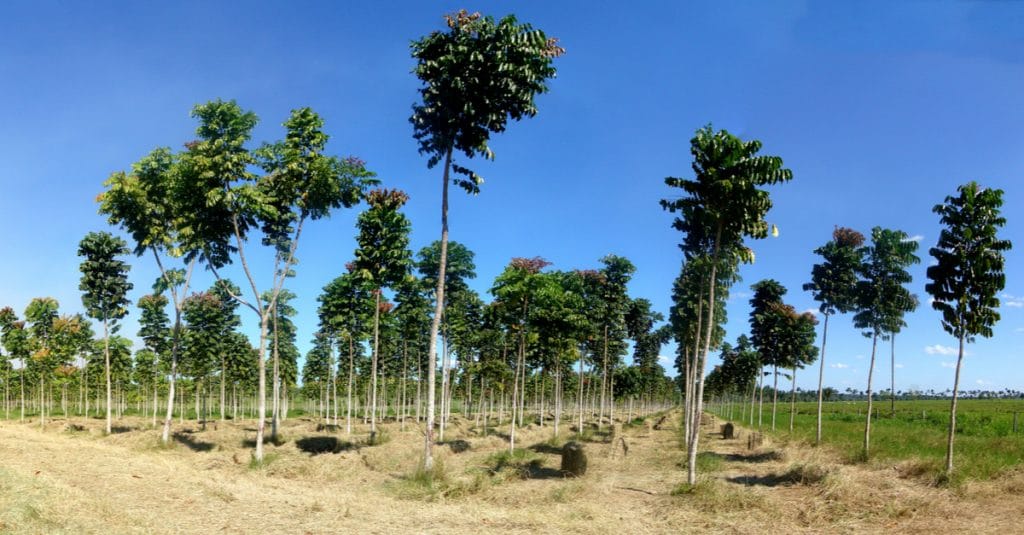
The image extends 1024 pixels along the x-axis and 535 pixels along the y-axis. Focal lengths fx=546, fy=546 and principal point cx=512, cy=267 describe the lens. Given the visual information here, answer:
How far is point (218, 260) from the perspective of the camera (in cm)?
2827

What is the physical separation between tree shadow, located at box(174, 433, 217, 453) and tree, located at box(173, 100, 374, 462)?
A: 589cm

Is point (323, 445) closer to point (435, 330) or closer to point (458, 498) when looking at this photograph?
point (435, 330)

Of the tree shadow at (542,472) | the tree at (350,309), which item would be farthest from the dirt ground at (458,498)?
the tree at (350,309)

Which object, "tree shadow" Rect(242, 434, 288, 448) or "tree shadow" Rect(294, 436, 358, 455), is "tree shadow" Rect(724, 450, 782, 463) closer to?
"tree shadow" Rect(294, 436, 358, 455)

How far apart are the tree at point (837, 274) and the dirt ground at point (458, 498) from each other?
36.0 feet

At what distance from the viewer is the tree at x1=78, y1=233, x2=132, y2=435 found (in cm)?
3597

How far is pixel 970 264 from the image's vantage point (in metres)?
20.2

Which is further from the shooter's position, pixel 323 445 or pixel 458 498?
pixel 323 445

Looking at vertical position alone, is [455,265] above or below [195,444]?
above

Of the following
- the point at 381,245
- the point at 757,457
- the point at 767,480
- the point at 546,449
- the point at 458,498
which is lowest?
the point at 546,449

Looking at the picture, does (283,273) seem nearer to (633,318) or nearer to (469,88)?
(469,88)

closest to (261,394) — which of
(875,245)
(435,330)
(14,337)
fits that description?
(435,330)

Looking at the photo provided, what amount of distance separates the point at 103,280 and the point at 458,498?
33.1 metres

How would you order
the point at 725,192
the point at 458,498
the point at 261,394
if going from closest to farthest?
the point at 458,498 < the point at 725,192 < the point at 261,394
